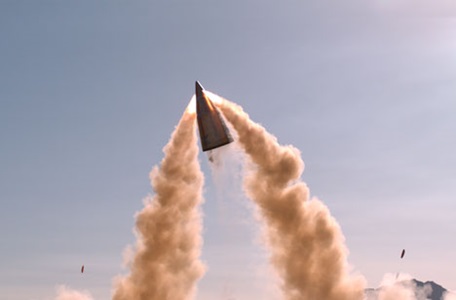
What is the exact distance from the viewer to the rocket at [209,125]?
258ft

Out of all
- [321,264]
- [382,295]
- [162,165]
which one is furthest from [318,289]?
[382,295]

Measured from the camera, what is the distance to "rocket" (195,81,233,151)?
78.6 meters

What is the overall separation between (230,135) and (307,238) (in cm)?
2202

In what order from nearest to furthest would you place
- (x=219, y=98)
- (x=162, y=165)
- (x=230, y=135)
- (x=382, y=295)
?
(x=230, y=135) < (x=219, y=98) < (x=162, y=165) < (x=382, y=295)

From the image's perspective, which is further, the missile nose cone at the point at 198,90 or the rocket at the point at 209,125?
the missile nose cone at the point at 198,90

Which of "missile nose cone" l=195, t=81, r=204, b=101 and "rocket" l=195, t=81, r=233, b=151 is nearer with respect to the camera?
"rocket" l=195, t=81, r=233, b=151

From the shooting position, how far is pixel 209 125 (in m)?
79.3

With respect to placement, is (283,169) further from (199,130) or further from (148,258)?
(148,258)

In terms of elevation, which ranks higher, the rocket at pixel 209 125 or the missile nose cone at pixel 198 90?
the missile nose cone at pixel 198 90

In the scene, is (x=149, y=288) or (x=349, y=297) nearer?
(x=349, y=297)

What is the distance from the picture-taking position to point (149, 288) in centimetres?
9638

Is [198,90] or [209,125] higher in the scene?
[198,90]

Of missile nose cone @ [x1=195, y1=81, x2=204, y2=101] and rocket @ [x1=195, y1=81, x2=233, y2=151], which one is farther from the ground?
missile nose cone @ [x1=195, y1=81, x2=204, y2=101]

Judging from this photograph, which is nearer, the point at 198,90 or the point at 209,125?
the point at 209,125
